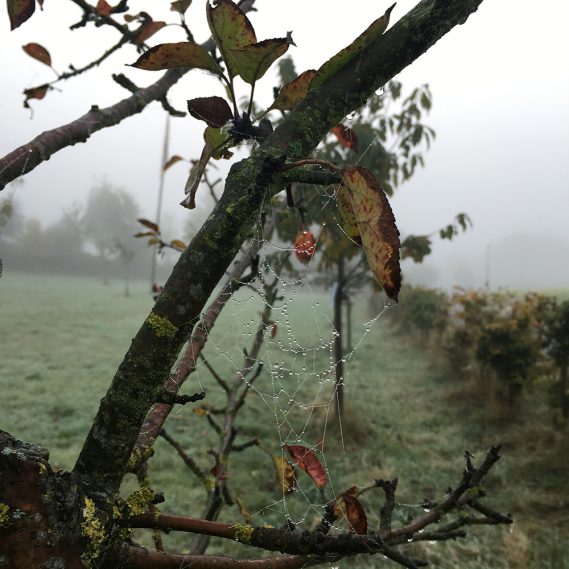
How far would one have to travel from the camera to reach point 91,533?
0.52 m

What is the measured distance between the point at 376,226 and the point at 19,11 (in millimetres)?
832

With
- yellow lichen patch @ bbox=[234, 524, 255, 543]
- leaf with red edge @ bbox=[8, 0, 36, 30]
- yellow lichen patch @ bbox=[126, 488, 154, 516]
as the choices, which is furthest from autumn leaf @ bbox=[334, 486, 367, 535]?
leaf with red edge @ bbox=[8, 0, 36, 30]

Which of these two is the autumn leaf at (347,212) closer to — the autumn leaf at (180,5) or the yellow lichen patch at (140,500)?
the yellow lichen patch at (140,500)

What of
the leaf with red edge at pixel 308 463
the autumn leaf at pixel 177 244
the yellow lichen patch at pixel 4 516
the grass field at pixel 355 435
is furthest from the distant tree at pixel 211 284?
the autumn leaf at pixel 177 244

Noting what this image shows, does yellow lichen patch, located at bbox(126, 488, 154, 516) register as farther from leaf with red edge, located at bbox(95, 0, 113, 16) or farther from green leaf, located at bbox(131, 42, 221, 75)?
leaf with red edge, located at bbox(95, 0, 113, 16)

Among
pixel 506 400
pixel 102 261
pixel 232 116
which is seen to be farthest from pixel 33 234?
pixel 232 116

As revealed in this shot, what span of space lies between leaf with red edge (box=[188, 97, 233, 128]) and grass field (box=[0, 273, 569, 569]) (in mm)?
918

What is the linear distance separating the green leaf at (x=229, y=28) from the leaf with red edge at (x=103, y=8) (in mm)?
1007

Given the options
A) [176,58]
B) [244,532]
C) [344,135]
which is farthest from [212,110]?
[244,532]

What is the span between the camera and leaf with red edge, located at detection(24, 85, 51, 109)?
3.95ft

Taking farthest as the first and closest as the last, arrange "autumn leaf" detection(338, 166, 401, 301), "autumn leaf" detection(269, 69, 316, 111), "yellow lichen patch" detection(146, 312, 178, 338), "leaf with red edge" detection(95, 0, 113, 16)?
"leaf with red edge" detection(95, 0, 113, 16)
"autumn leaf" detection(269, 69, 316, 111)
"yellow lichen patch" detection(146, 312, 178, 338)
"autumn leaf" detection(338, 166, 401, 301)

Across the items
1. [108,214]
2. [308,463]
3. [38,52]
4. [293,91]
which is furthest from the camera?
[108,214]

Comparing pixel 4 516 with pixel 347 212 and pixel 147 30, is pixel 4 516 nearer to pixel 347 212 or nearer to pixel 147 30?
pixel 347 212

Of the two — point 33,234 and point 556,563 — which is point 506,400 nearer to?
point 556,563
